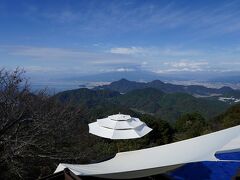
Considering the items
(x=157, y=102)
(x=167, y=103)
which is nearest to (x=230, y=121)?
(x=167, y=103)

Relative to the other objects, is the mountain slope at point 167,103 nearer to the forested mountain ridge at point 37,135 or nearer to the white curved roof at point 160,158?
the forested mountain ridge at point 37,135

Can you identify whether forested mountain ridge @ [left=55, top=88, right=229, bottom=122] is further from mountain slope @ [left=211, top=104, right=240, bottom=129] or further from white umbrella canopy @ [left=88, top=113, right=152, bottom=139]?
white umbrella canopy @ [left=88, top=113, right=152, bottom=139]

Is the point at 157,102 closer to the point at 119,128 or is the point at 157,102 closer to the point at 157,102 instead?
the point at 157,102

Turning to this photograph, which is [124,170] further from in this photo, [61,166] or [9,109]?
[9,109]

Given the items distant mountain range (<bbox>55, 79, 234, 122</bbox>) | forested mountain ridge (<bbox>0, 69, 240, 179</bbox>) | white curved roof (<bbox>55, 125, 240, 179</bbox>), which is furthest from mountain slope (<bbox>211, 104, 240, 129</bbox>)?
distant mountain range (<bbox>55, 79, 234, 122</bbox>)

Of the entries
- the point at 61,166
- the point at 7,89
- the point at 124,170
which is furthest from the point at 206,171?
the point at 7,89
